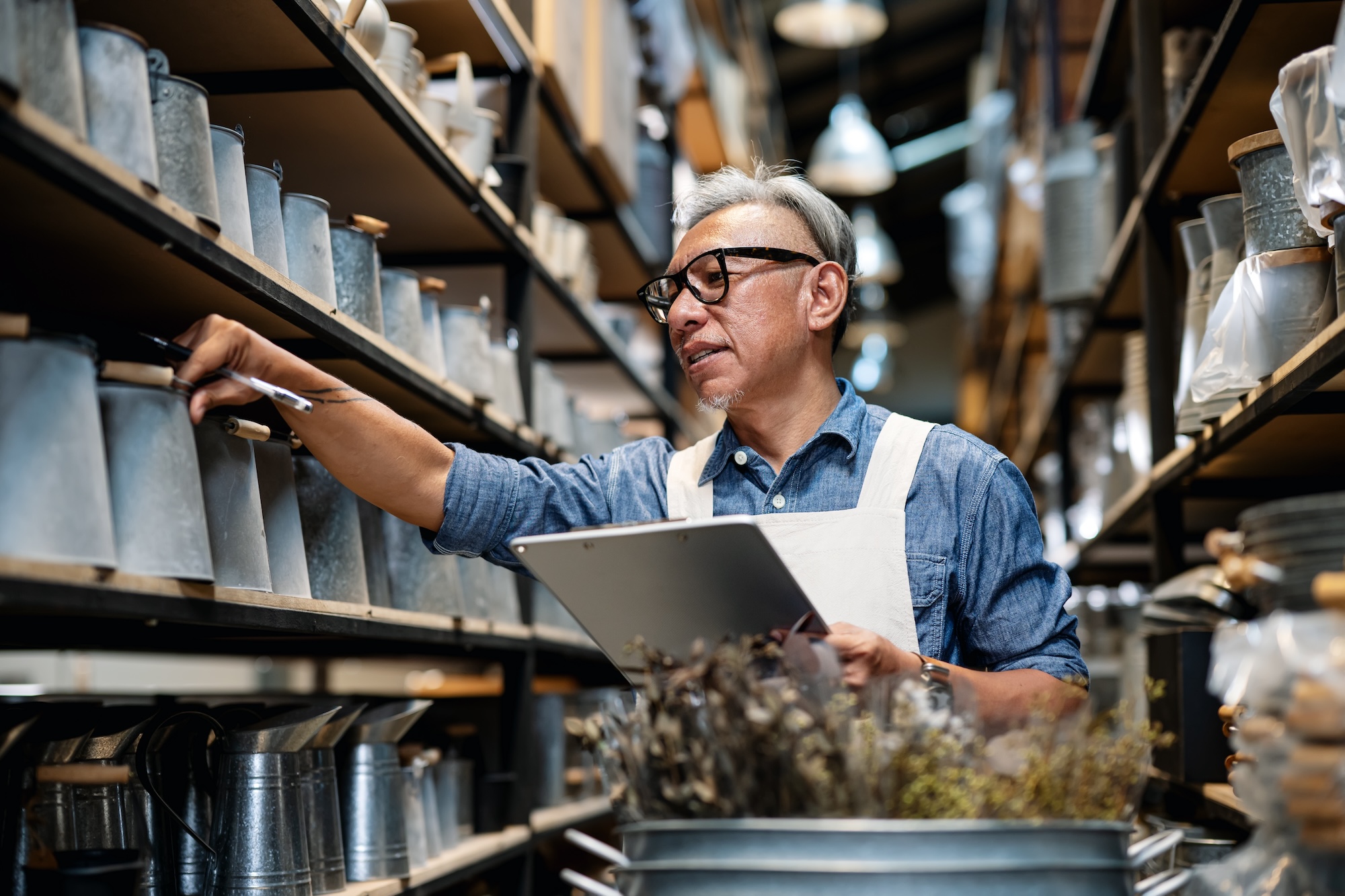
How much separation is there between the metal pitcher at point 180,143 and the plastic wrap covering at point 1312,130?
127 centimetres

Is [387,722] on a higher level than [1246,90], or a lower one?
lower

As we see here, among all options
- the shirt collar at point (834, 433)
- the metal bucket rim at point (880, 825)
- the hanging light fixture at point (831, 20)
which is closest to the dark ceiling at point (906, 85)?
the hanging light fixture at point (831, 20)


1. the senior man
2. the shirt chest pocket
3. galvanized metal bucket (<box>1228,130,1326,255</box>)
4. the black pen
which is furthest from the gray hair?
the black pen

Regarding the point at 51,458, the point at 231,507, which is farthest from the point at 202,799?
the point at 51,458

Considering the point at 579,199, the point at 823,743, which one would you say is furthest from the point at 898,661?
the point at 579,199

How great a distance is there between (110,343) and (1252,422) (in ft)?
5.43

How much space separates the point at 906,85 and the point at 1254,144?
32.8ft

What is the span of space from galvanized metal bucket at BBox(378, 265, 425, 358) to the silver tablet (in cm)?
74

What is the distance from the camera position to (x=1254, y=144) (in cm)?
179

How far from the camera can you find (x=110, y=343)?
1796mm

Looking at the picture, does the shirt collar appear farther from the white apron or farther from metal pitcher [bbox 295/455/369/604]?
metal pitcher [bbox 295/455/369/604]

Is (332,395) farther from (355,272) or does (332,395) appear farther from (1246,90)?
(1246,90)

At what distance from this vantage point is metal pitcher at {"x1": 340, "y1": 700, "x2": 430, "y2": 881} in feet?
6.45

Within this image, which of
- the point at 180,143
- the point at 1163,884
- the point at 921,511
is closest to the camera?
the point at 1163,884
